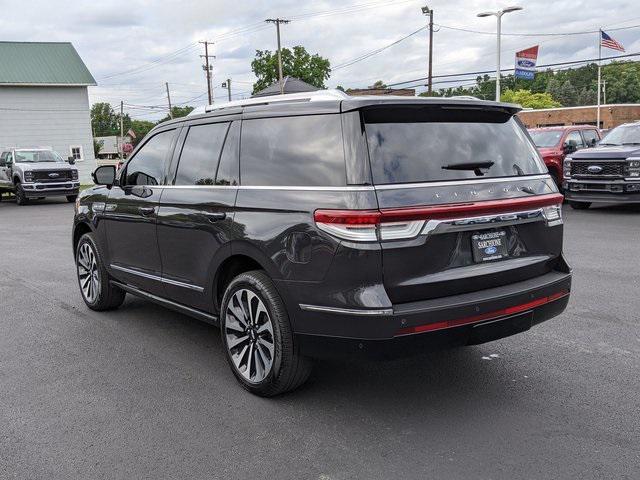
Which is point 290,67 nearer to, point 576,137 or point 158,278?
point 576,137

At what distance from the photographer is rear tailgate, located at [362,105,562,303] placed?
339 cm

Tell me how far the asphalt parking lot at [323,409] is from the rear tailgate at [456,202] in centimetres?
81

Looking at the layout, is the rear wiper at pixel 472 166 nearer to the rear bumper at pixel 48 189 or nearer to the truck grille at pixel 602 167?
the truck grille at pixel 602 167

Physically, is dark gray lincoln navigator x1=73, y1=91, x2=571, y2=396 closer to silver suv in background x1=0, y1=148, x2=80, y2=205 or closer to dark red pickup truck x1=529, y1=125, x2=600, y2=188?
dark red pickup truck x1=529, y1=125, x2=600, y2=188

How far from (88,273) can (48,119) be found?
3764cm

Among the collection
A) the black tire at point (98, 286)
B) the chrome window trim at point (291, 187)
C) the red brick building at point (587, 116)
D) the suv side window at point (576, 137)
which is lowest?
the black tire at point (98, 286)

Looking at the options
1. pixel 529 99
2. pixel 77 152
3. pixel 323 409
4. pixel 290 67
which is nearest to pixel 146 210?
pixel 323 409

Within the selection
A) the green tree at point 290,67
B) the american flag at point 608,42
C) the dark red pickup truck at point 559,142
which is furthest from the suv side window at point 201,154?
the green tree at point 290,67

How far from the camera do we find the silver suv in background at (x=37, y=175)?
22516 millimetres

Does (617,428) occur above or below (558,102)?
below

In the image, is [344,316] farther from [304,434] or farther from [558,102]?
[558,102]

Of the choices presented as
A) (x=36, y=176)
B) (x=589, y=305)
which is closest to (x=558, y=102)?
(x=36, y=176)

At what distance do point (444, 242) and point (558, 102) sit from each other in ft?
377

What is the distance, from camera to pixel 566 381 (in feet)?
13.8
